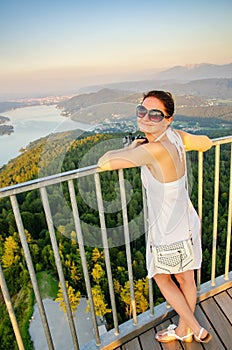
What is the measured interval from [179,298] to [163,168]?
891 mm

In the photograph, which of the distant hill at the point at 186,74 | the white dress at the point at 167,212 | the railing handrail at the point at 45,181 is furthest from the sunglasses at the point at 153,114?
Answer: the distant hill at the point at 186,74

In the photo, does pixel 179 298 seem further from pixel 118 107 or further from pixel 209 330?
pixel 118 107

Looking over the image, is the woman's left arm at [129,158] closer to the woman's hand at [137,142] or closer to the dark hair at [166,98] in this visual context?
the woman's hand at [137,142]

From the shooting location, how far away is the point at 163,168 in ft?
4.73

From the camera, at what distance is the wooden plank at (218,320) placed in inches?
76.0

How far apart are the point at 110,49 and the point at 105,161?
20.8 m

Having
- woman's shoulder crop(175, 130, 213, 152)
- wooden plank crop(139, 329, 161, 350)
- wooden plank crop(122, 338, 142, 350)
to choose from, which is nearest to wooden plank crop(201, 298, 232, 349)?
wooden plank crop(139, 329, 161, 350)

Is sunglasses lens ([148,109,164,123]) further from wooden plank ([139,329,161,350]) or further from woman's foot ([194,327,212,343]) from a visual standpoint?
wooden plank ([139,329,161,350])

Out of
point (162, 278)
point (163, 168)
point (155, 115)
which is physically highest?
point (155, 115)

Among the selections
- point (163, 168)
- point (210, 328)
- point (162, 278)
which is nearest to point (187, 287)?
point (162, 278)

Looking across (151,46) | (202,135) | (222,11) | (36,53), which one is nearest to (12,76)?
(36,53)

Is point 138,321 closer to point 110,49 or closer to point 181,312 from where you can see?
point 181,312

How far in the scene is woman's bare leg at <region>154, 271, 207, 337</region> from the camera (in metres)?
1.79

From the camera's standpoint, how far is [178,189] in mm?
1526
